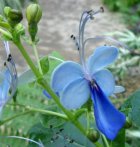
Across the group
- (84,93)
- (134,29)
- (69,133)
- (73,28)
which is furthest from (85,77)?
(73,28)

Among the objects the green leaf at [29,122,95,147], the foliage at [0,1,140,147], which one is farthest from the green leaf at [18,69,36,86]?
the green leaf at [29,122,95,147]

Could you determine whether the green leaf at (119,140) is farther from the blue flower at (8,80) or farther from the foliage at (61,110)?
the blue flower at (8,80)

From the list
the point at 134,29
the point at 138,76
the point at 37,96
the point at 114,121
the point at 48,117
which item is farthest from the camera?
the point at 134,29

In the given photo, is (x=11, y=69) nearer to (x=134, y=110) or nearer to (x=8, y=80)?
(x=8, y=80)

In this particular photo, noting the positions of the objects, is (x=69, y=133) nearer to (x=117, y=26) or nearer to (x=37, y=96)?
(x=37, y=96)

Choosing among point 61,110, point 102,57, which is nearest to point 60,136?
point 61,110

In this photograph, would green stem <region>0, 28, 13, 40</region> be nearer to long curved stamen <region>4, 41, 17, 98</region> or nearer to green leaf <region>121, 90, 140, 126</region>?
long curved stamen <region>4, 41, 17, 98</region>

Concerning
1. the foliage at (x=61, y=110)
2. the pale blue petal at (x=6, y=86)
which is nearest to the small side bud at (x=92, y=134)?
the foliage at (x=61, y=110)
